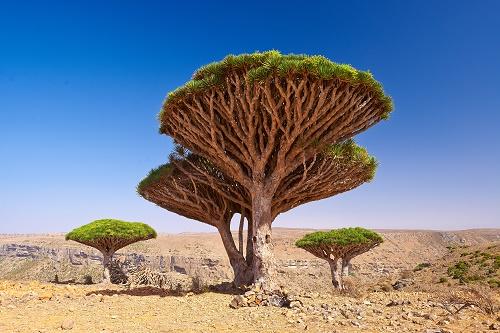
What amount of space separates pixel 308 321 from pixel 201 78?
21.9 ft

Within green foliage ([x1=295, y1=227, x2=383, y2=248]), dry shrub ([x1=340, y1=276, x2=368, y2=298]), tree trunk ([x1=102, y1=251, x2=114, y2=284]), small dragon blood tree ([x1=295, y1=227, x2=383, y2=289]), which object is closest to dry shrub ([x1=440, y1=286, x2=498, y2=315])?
dry shrub ([x1=340, y1=276, x2=368, y2=298])

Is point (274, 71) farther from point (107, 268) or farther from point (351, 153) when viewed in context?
point (107, 268)

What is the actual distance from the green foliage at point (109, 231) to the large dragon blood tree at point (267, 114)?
14135 mm

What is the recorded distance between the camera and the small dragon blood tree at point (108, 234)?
2261 centimetres

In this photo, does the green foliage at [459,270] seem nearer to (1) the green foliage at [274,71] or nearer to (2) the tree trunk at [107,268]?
(1) the green foliage at [274,71]

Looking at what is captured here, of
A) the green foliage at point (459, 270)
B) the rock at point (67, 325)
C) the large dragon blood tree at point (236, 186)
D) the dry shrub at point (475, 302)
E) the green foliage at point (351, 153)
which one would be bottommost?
the green foliage at point (459, 270)

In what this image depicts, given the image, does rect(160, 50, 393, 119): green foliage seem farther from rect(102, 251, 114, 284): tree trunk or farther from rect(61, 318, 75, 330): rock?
rect(102, 251, 114, 284): tree trunk

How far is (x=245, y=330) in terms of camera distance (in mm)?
5961

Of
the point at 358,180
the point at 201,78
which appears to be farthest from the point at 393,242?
the point at 201,78

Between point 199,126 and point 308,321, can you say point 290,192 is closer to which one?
point 199,126

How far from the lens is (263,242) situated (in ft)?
33.2

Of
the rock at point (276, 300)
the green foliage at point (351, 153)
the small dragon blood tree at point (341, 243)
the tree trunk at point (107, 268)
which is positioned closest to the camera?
the rock at point (276, 300)

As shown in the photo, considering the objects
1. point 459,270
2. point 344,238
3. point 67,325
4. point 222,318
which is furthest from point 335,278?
point 67,325

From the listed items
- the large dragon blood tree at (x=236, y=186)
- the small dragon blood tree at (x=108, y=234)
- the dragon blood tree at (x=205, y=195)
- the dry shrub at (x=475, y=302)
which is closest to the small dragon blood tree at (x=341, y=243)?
the small dragon blood tree at (x=108, y=234)
